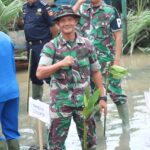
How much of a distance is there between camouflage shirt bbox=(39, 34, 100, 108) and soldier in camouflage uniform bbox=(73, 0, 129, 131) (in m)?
1.59

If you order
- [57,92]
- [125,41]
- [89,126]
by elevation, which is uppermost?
[57,92]

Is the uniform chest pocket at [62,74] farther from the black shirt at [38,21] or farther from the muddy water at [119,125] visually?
the black shirt at [38,21]

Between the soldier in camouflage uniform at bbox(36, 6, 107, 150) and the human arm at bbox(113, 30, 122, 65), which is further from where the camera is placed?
the human arm at bbox(113, 30, 122, 65)

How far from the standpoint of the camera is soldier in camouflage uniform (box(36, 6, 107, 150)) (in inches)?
189

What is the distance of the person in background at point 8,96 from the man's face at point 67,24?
1.98ft

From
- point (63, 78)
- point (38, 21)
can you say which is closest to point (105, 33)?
point (38, 21)

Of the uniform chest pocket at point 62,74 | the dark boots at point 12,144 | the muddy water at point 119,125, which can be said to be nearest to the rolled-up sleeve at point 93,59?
the uniform chest pocket at point 62,74

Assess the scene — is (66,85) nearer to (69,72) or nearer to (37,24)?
(69,72)

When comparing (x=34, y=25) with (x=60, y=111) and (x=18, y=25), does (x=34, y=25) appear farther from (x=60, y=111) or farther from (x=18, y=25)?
(x=18, y=25)

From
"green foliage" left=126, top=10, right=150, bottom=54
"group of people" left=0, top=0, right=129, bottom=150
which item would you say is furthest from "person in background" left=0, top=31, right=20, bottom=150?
"green foliage" left=126, top=10, right=150, bottom=54

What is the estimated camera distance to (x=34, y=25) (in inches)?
283

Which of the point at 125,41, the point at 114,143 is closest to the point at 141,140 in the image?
the point at 114,143

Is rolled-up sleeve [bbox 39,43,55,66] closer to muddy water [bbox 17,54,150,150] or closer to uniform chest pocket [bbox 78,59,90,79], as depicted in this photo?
uniform chest pocket [bbox 78,59,90,79]

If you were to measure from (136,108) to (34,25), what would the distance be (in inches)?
75.5
